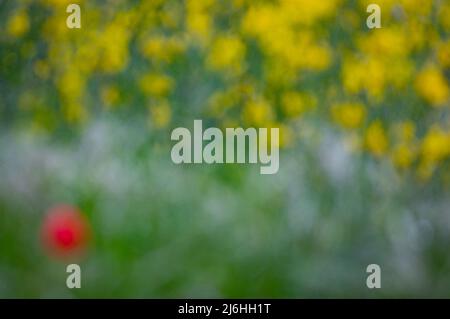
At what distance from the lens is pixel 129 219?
99.9 inches

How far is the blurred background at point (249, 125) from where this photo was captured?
→ 2.55 m

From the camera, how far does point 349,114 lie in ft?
8.48

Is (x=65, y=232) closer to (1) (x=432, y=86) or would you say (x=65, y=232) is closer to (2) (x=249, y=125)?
(2) (x=249, y=125)

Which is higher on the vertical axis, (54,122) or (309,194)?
(54,122)

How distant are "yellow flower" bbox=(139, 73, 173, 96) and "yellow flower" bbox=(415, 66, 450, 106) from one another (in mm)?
644

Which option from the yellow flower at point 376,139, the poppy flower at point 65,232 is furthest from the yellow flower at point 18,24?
the yellow flower at point 376,139

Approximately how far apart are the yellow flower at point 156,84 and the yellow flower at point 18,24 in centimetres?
33

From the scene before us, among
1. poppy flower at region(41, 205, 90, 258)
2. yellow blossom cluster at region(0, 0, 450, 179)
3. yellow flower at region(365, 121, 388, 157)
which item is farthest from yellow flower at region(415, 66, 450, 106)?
poppy flower at region(41, 205, 90, 258)

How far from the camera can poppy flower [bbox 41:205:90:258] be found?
2.53 metres

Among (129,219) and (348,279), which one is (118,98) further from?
(348,279)

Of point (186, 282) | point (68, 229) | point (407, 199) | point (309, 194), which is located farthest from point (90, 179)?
point (407, 199)

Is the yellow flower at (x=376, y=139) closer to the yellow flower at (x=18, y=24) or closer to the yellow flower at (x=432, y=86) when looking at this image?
the yellow flower at (x=432, y=86)
